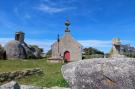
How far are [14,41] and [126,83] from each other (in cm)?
5361

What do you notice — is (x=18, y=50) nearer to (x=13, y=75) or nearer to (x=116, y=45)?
(x=116, y=45)

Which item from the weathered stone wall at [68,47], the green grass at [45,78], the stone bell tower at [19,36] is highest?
the stone bell tower at [19,36]

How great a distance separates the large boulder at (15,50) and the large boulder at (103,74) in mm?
48517

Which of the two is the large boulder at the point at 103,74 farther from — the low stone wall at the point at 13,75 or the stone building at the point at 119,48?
the stone building at the point at 119,48

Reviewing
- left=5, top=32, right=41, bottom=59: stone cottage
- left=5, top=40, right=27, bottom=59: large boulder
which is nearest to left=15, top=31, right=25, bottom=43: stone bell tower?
left=5, top=32, right=41, bottom=59: stone cottage

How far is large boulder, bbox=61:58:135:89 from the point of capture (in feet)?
19.8

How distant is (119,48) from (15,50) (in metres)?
24.2

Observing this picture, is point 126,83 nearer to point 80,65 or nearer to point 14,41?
point 80,65

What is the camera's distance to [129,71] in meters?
6.01

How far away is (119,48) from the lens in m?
37.4

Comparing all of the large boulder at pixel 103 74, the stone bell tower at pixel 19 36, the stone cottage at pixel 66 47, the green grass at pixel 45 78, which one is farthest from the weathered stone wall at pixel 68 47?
the large boulder at pixel 103 74

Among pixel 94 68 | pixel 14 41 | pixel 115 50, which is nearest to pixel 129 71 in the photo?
pixel 94 68

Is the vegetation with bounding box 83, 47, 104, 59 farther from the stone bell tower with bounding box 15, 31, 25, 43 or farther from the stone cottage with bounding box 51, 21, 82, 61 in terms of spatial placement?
the stone bell tower with bounding box 15, 31, 25, 43

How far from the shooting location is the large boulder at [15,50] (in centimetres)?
5432
